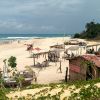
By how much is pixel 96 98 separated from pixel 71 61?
19544 mm

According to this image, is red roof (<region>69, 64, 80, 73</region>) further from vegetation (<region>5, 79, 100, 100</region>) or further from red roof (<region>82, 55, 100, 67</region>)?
vegetation (<region>5, 79, 100, 100</region>)

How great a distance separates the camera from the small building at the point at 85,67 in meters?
31.2

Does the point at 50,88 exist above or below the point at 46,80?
above

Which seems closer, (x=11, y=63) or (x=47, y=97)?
(x=47, y=97)

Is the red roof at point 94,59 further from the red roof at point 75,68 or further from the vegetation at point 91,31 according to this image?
the vegetation at point 91,31

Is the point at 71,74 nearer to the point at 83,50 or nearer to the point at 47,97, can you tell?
the point at 47,97

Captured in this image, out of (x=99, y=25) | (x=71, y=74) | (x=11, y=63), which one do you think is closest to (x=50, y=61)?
(x=11, y=63)

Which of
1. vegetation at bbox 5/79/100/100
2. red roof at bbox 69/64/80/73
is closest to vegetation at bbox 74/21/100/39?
red roof at bbox 69/64/80/73

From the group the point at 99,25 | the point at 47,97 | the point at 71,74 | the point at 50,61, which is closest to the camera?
the point at 47,97

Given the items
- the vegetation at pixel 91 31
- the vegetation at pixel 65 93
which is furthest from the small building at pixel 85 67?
the vegetation at pixel 91 31

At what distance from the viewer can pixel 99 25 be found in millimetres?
102438

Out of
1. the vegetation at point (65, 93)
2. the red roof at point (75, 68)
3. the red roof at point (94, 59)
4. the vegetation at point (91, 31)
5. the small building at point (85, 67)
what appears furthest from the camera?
the vegetation at point (91, 31)

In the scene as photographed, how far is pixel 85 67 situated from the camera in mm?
32250

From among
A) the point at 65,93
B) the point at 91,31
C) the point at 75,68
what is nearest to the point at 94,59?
the point at 75,68
